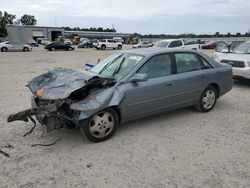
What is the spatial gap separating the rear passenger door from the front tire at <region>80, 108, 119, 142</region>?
5.19 feet

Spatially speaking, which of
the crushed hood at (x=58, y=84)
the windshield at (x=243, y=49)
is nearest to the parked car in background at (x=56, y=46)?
the windshield at (x=243, y=49)

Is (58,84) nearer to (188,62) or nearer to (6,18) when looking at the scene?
(188,62)

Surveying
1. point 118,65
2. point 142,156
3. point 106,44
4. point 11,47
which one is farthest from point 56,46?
point 142,156

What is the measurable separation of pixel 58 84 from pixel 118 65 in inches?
50.3

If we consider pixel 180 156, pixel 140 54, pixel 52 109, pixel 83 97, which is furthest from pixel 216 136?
pixel 52 109

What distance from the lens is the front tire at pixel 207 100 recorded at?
5578 mm

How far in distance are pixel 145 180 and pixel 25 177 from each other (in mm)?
1591

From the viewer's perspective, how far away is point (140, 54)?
4840 millimetres

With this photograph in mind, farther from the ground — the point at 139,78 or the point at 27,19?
the point at 27,19

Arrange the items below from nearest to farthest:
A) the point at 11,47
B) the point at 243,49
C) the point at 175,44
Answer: the point at 243,49 → the point at 175,44 → the point at 11,47

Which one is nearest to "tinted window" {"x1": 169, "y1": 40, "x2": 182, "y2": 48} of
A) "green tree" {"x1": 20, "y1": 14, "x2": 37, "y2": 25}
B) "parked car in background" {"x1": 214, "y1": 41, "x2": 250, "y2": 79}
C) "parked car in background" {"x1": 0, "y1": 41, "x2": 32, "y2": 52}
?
"parked car in background" {"x1": 214, "y1": 41, "x2": 250, "y2": 79}

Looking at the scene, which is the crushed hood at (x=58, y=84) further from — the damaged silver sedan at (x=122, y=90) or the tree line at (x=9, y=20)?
the tree line at (x=9, y=20)

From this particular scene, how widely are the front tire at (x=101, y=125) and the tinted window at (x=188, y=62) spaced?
1.85 m

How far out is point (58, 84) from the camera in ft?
13.9
